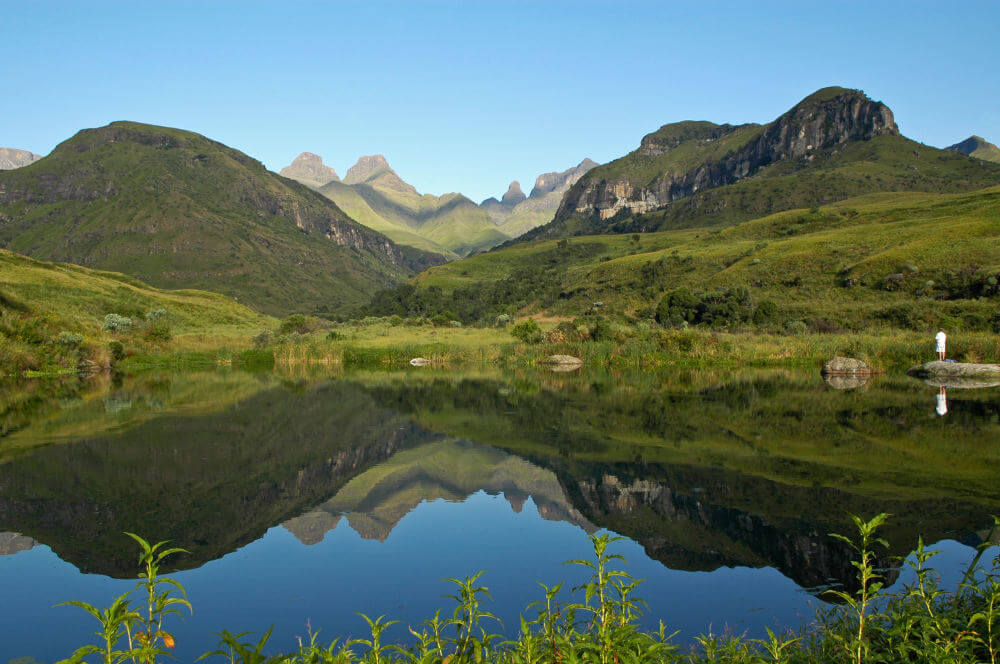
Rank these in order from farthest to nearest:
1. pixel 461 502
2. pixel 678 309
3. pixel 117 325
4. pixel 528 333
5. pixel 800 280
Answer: pixel 800 280 < pixel 678 309 < pixel 117 325 < pixel 528 333 < pixel 461 502

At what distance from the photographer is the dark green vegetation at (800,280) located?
5359 centimetres

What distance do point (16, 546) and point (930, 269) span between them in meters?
68.5

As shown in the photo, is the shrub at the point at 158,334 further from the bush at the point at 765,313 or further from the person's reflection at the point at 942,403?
the person's reflection at the point at 942,403

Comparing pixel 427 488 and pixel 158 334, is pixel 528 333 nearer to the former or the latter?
pixel 158 334

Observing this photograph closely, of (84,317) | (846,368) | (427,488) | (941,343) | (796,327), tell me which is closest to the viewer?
(427,488)

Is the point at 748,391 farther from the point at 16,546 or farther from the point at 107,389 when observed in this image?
the point at 107,389

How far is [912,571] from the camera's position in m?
8.53

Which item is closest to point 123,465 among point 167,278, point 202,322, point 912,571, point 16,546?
point 16,546

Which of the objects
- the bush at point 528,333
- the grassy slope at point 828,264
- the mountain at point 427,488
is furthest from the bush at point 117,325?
the grassy slope at point 828,264

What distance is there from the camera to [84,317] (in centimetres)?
6022

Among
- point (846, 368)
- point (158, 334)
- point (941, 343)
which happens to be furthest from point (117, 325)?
point (941, 343)

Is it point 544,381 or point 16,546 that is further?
point 544,381

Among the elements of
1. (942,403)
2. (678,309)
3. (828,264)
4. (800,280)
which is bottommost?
(942,403)

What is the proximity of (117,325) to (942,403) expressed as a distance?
2418 inches
